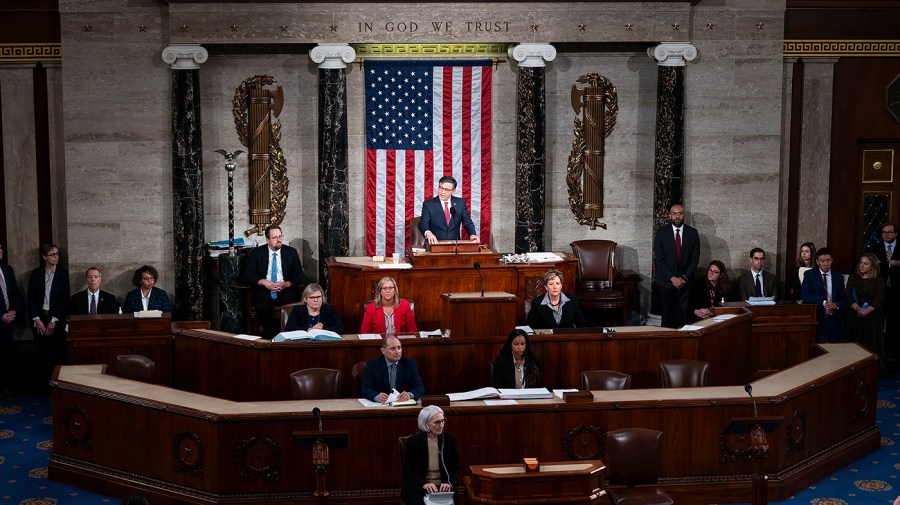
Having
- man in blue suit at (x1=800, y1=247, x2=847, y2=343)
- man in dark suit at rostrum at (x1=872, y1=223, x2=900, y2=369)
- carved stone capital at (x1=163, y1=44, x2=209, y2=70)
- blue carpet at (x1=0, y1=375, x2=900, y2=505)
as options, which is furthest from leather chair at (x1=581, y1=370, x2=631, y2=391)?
carved stone capital at (x1=163, y1=44, x2=209, y2=70)

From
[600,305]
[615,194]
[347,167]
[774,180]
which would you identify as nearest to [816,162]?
[774,180]

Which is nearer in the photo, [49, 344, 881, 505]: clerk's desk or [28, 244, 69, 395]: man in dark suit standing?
[49, 344, 881, 505]: clerk's desk

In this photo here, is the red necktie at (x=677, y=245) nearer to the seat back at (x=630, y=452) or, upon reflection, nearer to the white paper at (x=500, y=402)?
the white paper at (x=500, y=402)

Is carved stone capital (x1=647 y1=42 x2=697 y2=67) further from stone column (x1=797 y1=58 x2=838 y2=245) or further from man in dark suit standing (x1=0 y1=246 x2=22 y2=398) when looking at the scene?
man in dark suit standing (x1=0 y1=246 x2=22 y2=398)

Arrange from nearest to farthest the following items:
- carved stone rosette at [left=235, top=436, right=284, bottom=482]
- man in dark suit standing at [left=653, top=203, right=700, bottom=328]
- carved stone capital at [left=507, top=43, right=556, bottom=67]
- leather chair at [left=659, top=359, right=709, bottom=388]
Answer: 1. carved stone rosette at [left=235, top=436, right=284, bottom=482]
2. leather chair at [left=659, top=359, right=709, bottom=388]
3. man in dark suit standing at [left=653, top=203, right=700, bottom=328]
4. carved stone capital at [left=507, top=43, right=556, bottom=67]

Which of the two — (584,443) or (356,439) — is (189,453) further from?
(584,443)

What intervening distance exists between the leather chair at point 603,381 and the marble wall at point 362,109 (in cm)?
601

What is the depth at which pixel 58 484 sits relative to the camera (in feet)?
34.8

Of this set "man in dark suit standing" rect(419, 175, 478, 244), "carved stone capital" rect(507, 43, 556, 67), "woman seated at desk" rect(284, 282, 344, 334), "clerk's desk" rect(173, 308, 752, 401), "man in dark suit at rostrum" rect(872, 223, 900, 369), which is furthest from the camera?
"carved stone capital" rect(507, 43, 556, 67)

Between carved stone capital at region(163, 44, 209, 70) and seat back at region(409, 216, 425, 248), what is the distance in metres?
3.60

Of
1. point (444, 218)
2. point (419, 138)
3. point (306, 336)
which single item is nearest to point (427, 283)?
point (444, 218)

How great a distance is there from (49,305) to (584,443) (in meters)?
7.85

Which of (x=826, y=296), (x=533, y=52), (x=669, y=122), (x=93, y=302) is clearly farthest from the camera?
(x=669, y=122)

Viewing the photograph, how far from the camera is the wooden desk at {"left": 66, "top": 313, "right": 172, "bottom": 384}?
1244cm
